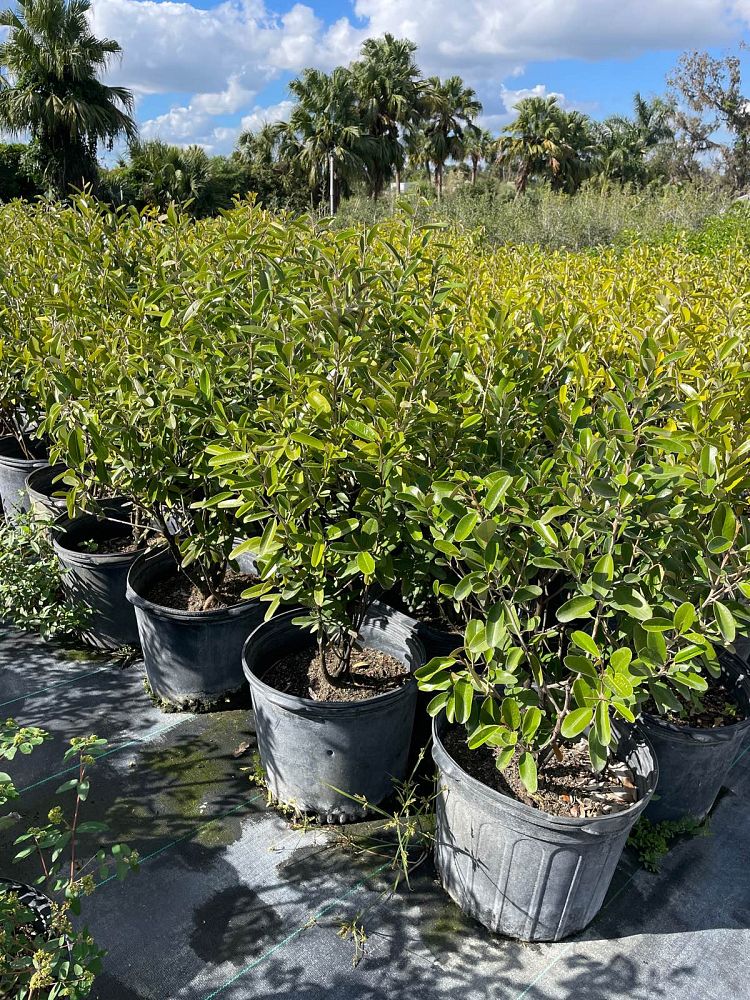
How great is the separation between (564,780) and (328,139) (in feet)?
94.6

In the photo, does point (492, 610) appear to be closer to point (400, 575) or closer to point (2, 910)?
point (400, 575)

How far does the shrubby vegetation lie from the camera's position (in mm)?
1810

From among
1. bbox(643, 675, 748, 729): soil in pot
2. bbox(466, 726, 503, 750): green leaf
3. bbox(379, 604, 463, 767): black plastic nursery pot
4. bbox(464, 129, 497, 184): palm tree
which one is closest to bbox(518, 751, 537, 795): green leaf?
bbox(466, 726, 503, 750): green leaf

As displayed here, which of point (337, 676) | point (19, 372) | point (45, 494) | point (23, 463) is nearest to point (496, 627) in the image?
point (337, 676)

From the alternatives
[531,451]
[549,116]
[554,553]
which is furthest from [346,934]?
[549,116]

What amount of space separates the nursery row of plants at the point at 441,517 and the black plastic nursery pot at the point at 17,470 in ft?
4.51

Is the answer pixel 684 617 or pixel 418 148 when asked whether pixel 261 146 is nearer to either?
pixel 418 148

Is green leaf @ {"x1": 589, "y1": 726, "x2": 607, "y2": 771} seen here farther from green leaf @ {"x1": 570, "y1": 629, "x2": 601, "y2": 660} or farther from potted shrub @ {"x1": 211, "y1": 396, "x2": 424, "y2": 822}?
potted shrub @ {"x1": 211, "y1": 396, "x2": 424, "y2": 822}

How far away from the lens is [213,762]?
2.82 m

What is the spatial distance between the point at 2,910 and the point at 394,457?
1462mm

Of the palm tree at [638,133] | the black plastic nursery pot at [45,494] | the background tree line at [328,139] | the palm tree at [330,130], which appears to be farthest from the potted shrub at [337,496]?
the palm tree at [638,133]

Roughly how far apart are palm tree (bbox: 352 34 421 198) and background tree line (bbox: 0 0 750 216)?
5cm

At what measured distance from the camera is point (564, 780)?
2.26 metres

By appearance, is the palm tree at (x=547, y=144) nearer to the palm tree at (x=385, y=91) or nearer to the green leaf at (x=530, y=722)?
the palm tree at (x=385, y=91)
